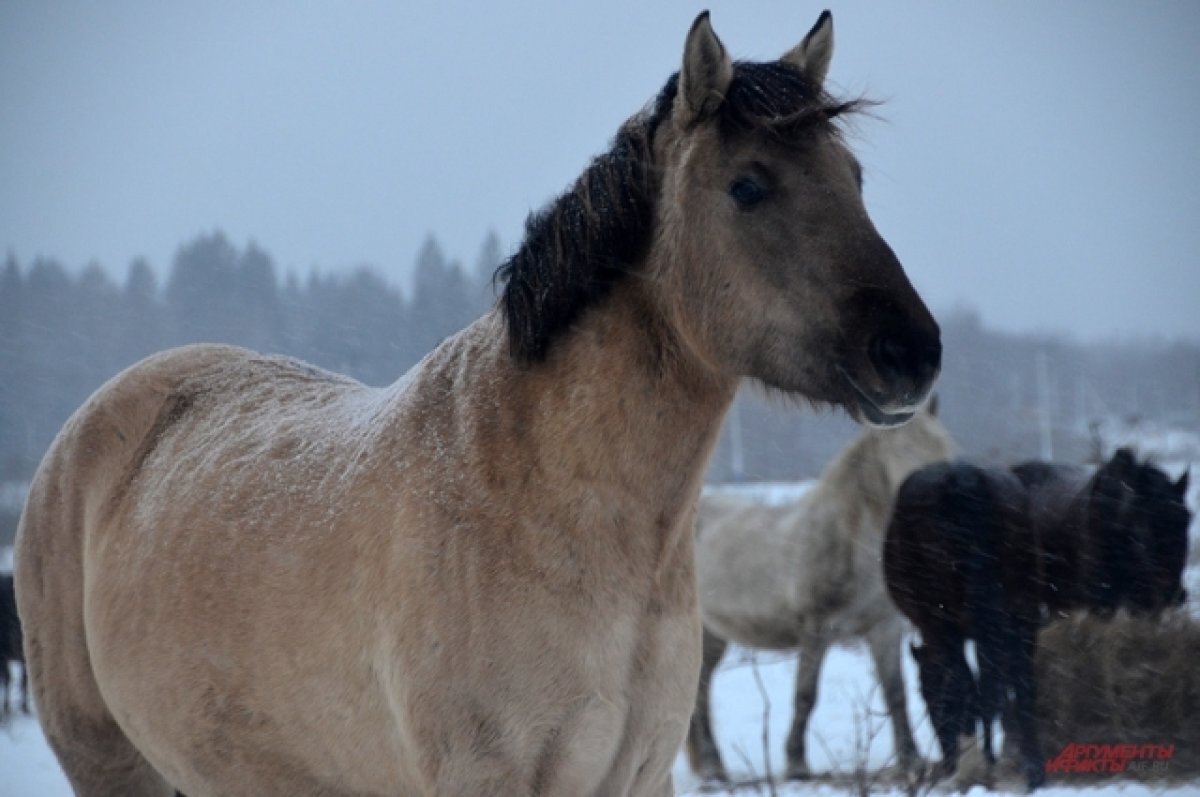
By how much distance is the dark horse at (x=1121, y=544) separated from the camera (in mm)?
5832

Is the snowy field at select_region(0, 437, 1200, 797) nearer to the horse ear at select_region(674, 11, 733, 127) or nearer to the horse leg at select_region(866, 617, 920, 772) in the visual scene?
the horse leg at select_region(866, 617, 920, 772)

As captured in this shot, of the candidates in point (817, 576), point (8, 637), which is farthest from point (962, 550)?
point (8, 637)

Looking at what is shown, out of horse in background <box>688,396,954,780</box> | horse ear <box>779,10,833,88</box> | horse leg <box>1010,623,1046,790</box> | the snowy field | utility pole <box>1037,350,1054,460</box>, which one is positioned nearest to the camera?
horse ear <box>779,10,833,88</box>

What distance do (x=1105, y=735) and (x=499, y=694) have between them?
4.85m

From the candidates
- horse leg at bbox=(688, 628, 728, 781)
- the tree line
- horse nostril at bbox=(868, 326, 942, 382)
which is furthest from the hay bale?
the tree line

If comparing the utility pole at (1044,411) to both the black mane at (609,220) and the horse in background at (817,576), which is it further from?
the black mane at (609,220)

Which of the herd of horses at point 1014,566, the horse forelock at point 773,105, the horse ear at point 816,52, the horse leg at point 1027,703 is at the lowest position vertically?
the horse leg at point 1027,703

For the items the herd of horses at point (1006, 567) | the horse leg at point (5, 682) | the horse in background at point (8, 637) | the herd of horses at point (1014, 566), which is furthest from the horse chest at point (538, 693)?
the horse in background at point (8, 637)

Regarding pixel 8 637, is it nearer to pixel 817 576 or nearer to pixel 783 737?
pixel 783 737

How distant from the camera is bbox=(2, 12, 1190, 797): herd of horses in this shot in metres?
2.10

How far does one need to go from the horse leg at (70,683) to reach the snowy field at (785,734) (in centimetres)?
235

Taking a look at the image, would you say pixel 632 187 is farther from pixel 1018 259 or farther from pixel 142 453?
pixel 1018 259

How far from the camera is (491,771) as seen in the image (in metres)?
2.05

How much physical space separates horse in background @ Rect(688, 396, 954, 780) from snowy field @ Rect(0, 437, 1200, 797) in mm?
309
